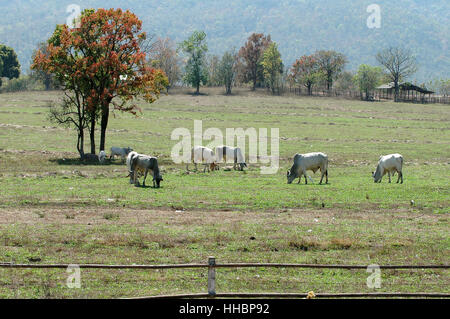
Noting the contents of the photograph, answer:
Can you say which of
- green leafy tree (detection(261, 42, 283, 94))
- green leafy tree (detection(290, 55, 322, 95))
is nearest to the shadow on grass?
green leafy tree (detection(261, 42, 283, 94))

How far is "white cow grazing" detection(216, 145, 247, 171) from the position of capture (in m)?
41.5

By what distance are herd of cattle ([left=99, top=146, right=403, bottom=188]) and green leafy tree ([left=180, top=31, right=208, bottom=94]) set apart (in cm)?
8790

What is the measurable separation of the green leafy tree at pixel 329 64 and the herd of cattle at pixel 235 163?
109 meters

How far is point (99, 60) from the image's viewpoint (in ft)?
152

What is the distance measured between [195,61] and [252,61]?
2608cm

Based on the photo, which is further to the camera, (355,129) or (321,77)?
(321,77)

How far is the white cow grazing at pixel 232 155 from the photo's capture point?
41500 mm

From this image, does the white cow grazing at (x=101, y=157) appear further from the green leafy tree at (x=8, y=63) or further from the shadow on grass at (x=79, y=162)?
the green leafy tree at (x=8, y=63)

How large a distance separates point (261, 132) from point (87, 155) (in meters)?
24.4

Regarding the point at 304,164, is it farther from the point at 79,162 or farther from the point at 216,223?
the point at 79,162

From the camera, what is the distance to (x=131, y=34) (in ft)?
155

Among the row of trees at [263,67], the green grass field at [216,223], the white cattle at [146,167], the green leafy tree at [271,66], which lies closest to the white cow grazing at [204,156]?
the green grass field at [216,223]
